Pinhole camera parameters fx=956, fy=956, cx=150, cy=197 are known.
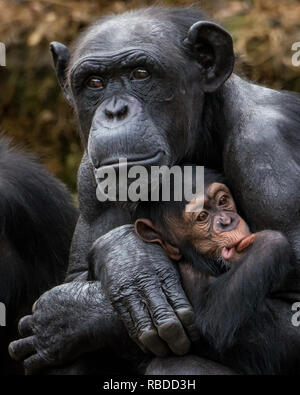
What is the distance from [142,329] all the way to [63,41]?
18.9 feet

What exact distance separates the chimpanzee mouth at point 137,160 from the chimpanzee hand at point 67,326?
803 millimetres

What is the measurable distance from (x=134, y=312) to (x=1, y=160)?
6.81ft

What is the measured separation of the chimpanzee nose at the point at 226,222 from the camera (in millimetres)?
4656

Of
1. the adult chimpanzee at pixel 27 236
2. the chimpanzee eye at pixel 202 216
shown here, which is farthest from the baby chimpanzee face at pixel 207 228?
the adult chimpanzee at pixel 27 236

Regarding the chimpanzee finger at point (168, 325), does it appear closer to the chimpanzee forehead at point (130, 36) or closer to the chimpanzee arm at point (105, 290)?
the chimpanzee arm at point (105, 290)

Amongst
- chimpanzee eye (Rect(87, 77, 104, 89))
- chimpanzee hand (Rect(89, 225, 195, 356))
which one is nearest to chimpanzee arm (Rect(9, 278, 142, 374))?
chimpanzee hand (Rect(89, 225, 195, 356))

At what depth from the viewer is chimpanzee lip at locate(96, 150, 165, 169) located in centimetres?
445

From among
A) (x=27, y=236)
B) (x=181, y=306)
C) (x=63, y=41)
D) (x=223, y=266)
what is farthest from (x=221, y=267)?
(x=63, y=41)

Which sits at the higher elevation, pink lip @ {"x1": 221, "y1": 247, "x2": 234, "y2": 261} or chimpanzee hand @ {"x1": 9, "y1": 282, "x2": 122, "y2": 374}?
pink lip @ {"x1": 221, "y1": 247, "x2": 234, "y2": 261}

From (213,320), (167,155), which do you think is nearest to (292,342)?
(213,320)

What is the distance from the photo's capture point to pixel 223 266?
4680 mm

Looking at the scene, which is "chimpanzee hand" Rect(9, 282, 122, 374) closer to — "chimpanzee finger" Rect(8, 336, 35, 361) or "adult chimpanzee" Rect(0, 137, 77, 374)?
"chimpanzee finger" Rect(8, 336, 35, 361)

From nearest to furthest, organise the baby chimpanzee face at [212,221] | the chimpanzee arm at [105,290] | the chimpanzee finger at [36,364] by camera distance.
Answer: the chimpanzee arm at [105,290]
the baby chimpanzee face at [212,221]
the chimpanzee finger at [36,364]

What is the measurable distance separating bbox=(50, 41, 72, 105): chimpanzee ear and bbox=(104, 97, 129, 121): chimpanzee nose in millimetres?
605
